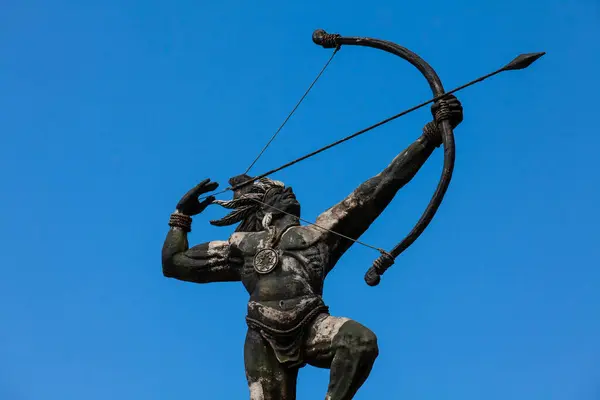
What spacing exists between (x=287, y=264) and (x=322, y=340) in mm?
802

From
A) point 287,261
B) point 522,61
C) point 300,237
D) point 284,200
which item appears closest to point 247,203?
point 284,200

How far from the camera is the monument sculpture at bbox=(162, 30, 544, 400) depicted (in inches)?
400

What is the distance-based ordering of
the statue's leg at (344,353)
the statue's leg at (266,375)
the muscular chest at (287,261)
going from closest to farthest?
1. the statue's leg at (344,353)
2. the statue's leg at (266,375)
3. the muscular chest at (287,261)

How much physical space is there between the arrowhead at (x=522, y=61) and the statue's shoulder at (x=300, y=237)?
2155 mm

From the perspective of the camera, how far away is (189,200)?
11.5m

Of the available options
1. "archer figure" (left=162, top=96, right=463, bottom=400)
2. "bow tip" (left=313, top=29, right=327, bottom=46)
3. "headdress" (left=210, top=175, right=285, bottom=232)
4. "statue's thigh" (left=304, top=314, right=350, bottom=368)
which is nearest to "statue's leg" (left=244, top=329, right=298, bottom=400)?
"archer figure" (left=162, top=96, right=463, bottom=400)

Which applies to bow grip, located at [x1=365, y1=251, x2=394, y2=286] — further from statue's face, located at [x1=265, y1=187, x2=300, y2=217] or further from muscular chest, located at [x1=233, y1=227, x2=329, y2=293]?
statue's face, located at [x1=265, y1=187, x2=300, y2=217]

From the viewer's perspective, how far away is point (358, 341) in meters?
9.94

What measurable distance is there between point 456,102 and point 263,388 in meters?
2.90

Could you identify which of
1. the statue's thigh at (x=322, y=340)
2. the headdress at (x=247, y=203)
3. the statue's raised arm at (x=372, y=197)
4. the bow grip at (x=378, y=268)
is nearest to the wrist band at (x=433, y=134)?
the statue's raised arm at (x=372, y=197)

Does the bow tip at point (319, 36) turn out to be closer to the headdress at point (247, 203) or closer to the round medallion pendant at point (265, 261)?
the headdress at point (247, 203)

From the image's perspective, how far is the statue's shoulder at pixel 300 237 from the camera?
35.2 ft

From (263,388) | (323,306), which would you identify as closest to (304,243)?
(323,306)

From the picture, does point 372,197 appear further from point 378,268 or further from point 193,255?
point 193,255
